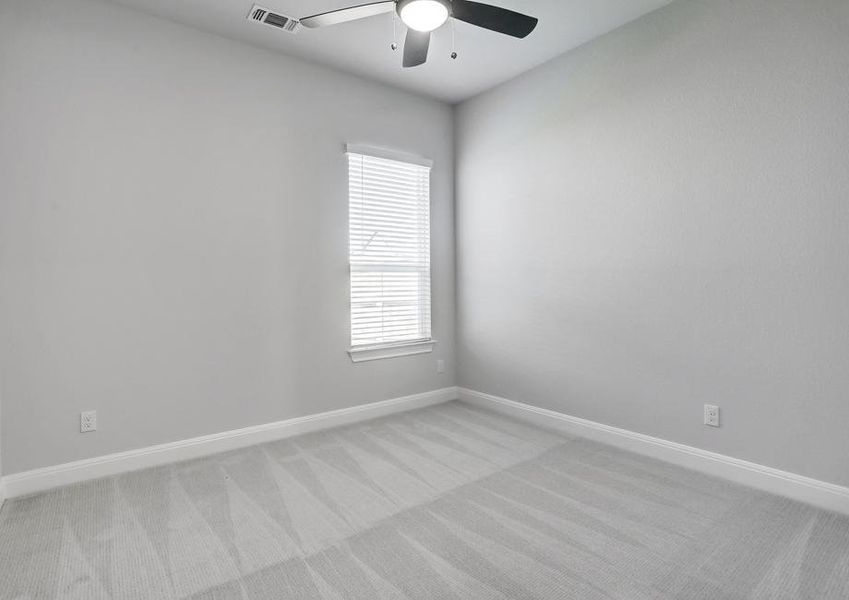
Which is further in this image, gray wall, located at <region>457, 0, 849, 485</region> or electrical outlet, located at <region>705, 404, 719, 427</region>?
electrical outlet, located at <region>705, 404, 719, 427</region>

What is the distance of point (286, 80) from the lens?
3.34 meters

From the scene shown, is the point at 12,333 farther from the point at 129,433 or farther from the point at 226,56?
the point at 226,56

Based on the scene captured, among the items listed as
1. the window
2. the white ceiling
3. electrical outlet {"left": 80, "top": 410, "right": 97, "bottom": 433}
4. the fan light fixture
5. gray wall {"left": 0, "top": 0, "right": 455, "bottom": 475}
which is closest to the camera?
the fan light fixture

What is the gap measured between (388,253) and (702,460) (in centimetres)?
259

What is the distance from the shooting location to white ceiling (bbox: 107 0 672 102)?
9.02 ft

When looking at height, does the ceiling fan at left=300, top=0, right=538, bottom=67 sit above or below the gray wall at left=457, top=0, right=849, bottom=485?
above

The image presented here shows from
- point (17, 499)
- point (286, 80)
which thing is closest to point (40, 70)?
point (286, 80)

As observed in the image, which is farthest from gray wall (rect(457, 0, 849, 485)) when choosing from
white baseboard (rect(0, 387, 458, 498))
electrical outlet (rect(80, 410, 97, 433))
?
electrical outlet (rect(80, 410, 97, 433))

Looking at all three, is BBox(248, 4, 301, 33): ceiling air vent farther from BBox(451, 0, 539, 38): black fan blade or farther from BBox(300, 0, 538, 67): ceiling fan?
BBox(451, 0, 539, 38): black fan blade

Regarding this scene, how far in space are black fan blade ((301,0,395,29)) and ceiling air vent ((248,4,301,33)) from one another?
68 centimetres

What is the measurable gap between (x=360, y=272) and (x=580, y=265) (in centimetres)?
166

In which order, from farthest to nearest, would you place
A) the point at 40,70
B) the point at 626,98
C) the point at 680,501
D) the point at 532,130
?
the point at 532,130
the point at 626,98
the point at 40,70
the point at 680,501

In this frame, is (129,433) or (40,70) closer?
(40,70)

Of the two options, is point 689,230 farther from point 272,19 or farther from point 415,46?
point 272,19
